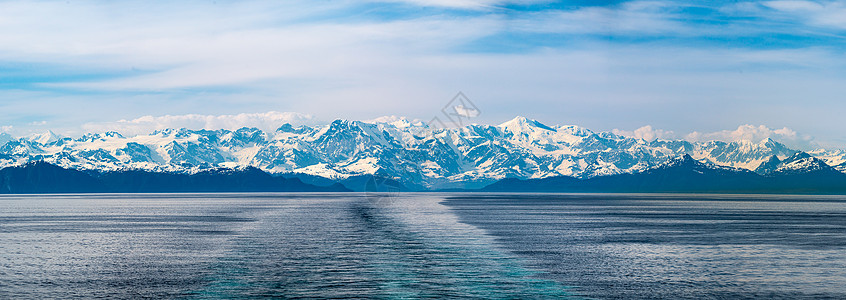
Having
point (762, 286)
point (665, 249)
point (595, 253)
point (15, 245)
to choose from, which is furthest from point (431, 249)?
point (15, 245)

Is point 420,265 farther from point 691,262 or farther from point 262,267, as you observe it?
point 691,262

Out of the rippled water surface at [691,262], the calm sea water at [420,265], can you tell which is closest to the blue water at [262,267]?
the calm sea water at [420,265]

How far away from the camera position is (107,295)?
51.1 m

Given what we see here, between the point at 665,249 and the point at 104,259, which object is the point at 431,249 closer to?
the point at 665,249

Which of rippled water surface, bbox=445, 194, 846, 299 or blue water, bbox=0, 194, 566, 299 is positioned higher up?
blue water, bbox=0, 194, 566, 299

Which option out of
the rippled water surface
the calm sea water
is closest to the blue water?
the calm sea water

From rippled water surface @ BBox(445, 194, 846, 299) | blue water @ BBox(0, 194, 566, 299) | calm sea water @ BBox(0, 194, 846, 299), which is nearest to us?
blue water @ BBox(0, 194, 566, 299)

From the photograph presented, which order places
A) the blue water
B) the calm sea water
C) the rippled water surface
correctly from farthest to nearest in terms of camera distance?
1. the rippled water surface
2. the calm sea water
3. the blue water

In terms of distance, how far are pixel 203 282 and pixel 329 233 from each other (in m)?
52.1

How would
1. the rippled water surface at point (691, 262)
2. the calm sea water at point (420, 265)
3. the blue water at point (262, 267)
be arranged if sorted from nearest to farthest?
the blue water at point (262, 267) → the calm sea water at point (420, 265) → the rippled water surface at point (691, 262)

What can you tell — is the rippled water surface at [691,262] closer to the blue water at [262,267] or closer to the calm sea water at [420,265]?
the calm sea water at [420,265]

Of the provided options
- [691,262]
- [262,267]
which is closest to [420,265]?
[262,267]

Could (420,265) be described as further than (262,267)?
Yes

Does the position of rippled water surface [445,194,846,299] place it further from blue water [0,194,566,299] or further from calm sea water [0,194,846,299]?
blue water [0,194,566,299]
